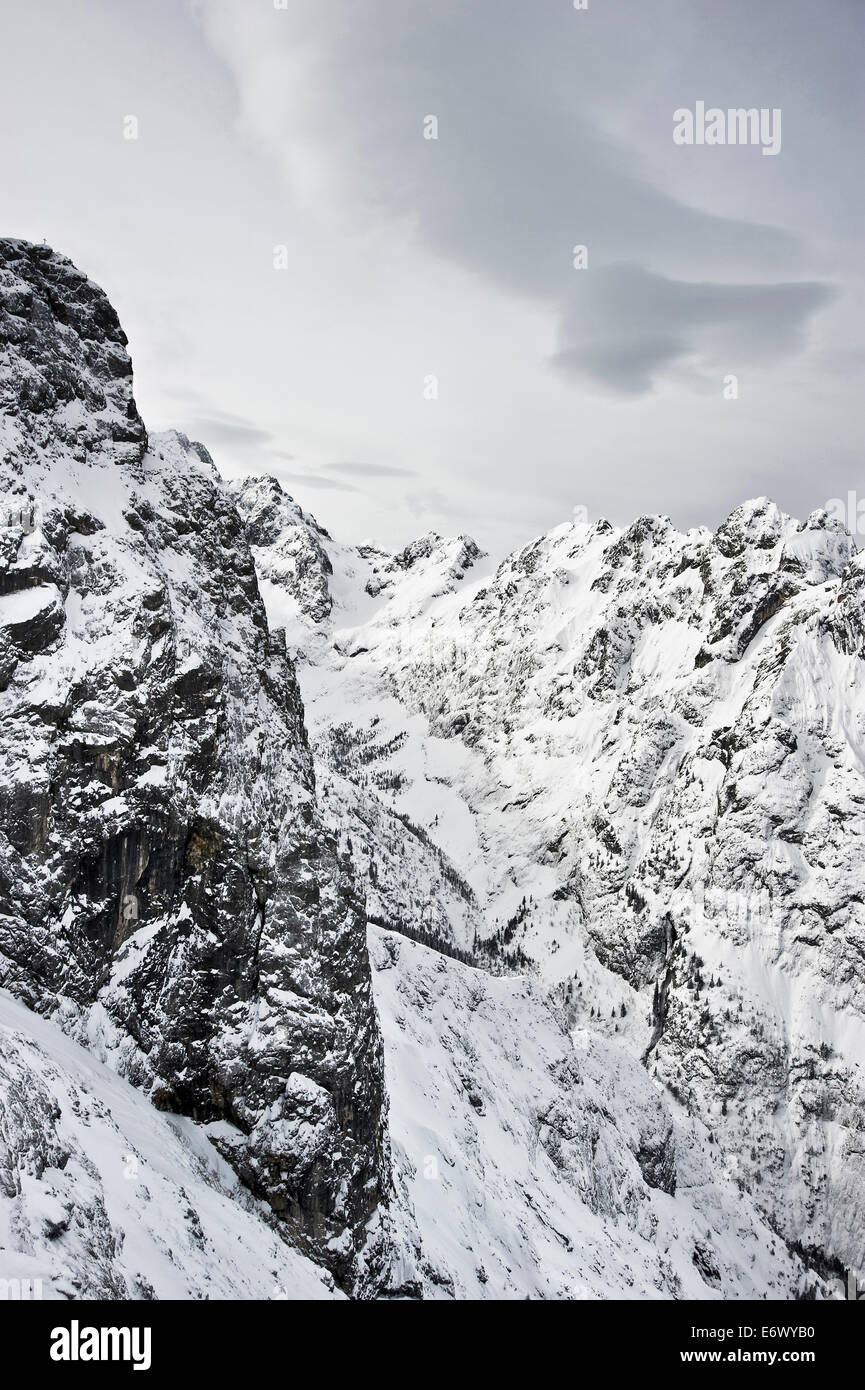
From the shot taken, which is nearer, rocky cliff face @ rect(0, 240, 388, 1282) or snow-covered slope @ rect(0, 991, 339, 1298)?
snow-covered slope @ rect(0, 991, 339, 1298)

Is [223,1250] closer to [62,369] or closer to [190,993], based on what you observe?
[190,993]

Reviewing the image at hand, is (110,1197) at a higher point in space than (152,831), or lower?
lower

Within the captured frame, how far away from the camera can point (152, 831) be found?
180 feet

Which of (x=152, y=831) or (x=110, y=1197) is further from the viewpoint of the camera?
(x=152, y=831)

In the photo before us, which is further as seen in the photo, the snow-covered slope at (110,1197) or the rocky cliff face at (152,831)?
the rocky cliff face at (152,831)

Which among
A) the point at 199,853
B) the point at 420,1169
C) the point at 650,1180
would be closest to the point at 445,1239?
the point at 420,1169

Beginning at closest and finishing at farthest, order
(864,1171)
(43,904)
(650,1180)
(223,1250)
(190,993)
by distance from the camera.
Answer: (223,1250), (43,904), (190,993), (650,1180), (864,1171)

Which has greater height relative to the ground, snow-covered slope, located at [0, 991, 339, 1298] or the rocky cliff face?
the rocky cliff face

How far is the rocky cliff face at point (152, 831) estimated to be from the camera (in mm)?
50938

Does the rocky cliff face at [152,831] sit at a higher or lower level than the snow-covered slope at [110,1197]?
higher

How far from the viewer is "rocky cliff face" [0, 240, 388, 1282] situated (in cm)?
5094
